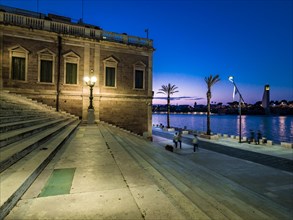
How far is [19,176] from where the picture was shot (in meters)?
3.88

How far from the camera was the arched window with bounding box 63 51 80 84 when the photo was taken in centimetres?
1916

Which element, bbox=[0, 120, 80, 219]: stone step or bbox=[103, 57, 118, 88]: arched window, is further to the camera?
bbox=[103, 57, 118, 88]: arched window

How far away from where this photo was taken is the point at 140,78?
22.5 meters

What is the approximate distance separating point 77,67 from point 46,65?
2.89 meters

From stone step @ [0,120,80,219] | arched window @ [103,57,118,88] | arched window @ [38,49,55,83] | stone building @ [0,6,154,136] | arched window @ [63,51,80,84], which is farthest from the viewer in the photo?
arched window @ [103,57,118,88]

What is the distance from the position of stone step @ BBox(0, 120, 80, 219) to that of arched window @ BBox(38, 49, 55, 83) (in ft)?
48.9

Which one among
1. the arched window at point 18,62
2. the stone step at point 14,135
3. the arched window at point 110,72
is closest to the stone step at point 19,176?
the stone step at point 14,135

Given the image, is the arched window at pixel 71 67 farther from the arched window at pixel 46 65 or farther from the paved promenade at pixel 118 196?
the paved promenade at pixel 118 196

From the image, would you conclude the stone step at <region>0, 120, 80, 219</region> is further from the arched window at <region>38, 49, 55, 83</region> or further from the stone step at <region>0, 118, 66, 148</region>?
the arched window at <region>38, 49, 55, 83</region>

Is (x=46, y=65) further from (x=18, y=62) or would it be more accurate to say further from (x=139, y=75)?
(x=139, y=75)

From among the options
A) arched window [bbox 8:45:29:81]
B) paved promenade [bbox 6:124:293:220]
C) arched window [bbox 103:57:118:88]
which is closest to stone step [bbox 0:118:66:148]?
paved promenade [bbox 6:124:293:220]

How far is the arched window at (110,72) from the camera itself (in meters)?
20.6

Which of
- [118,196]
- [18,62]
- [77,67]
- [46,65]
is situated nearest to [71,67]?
[77,67]

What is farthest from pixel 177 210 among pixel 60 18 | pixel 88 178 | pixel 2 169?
pixel 60 18
